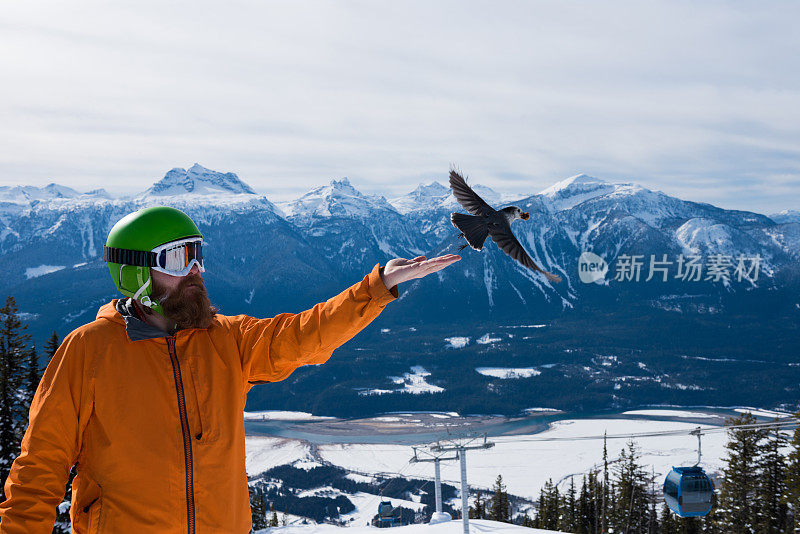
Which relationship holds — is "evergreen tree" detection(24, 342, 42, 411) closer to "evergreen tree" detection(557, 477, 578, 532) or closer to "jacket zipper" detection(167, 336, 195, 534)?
"jacket zipper" detection(167, 336, 195, 534)

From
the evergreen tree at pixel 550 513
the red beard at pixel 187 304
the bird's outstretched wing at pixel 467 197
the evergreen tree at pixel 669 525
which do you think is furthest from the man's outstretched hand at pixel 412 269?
the evergreen tree at pixel 550 513

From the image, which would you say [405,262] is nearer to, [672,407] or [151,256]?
[151,256]

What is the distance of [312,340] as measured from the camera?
2611 millimetres

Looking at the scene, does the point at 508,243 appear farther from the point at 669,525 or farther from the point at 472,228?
the point at 669,525

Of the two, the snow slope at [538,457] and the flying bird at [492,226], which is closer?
the flying bird at [492,226]

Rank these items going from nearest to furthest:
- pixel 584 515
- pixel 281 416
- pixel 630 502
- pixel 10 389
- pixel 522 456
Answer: pixel 10 389 → pixel 630 502 → pixel 584 515 → pixel 522 456 → pixel 281 416

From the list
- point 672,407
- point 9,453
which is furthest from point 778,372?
point 9,453

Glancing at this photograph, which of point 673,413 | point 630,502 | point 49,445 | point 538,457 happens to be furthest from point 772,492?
point 673,413

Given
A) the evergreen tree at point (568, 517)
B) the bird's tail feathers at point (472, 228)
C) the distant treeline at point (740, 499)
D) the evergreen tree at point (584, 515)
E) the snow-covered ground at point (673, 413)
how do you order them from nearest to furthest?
the bird's tail feathers at point (472, 228) → the distant treeline at point (740, 499) → the evergreen tree at point (568, 517) → the evergreen tree at point (584, 515) → the snow-covered ground at point (673, 413)

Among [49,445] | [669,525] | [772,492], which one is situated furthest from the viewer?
[669,525]

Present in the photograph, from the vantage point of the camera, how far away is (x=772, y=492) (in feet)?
90.8

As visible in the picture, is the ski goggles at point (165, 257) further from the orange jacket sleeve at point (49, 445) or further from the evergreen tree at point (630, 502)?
the evergreen tree at point (630, 502)

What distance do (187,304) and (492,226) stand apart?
1.39m

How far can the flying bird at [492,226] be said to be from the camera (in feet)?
7.96
